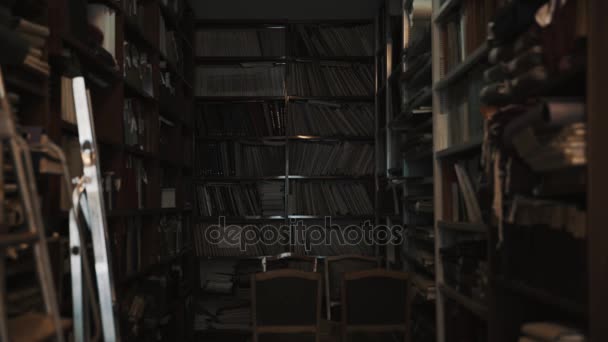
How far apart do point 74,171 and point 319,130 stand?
3.12m

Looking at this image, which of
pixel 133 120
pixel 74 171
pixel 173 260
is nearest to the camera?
pixel 74 171

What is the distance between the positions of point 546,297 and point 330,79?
4.04 meters

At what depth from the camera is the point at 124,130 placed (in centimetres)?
321

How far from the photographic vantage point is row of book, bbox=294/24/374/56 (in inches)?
214

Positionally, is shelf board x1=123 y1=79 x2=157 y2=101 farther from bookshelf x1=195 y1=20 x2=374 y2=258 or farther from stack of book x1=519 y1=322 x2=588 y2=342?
stack of book x1=519 y1=322 x2=588 y2=342

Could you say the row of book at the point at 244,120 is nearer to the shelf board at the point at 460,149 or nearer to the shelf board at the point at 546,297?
the shelf board at the point at 460,149

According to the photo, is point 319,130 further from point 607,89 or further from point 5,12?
point 607,89

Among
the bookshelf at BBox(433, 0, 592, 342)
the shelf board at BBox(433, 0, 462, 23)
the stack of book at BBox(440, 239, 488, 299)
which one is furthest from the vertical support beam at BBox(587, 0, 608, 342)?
the shelf board at BBox(433, 0, 462, 23)

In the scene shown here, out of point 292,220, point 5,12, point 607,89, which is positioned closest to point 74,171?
point 5,12

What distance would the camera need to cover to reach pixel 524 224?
1.73 m

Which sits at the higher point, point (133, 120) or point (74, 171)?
point (133, 120)

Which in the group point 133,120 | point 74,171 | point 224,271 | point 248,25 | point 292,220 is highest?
point 248,25

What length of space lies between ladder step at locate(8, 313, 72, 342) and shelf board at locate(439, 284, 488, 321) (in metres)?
1.39

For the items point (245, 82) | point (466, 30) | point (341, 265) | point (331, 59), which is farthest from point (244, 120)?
point (466, 30)
